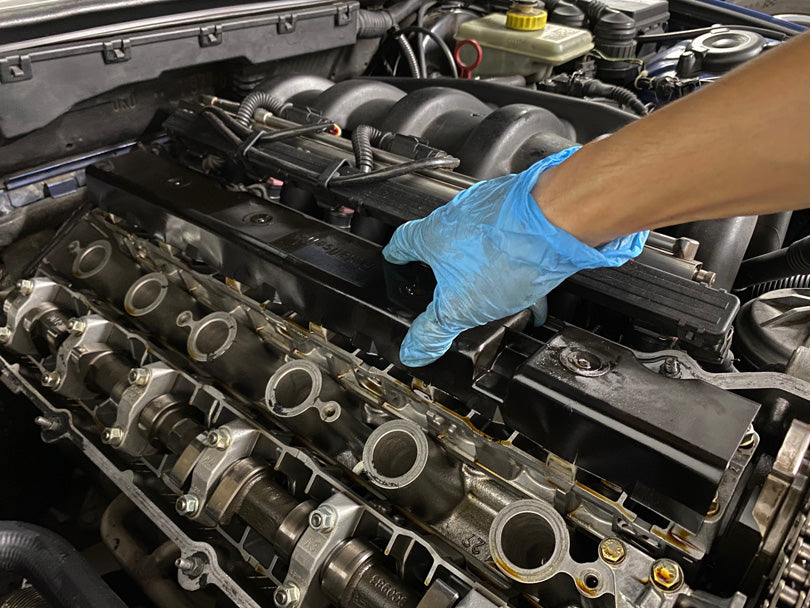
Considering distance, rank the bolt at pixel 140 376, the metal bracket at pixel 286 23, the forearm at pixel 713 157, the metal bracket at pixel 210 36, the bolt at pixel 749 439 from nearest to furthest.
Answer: the forearm at pixel 713 157, the bolt at pixel 749 439, the bolt at pixel 140 376, the metal bracket at pixel 210 36, the metal bracket at pixel 286 23

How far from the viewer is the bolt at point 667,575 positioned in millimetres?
978

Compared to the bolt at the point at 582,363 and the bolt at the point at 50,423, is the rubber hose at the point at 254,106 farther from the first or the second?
the bolt at the point at 582,363

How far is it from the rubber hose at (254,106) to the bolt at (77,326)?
69cm

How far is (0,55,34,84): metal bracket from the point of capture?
1564 millimetres

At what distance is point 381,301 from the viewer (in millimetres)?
1313

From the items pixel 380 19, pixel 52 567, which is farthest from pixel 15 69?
pixel 380 19

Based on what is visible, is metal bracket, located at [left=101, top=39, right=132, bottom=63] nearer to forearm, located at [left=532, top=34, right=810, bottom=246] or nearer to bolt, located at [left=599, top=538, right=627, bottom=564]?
forearm, located at [left=532, top=34, right=810, bottom=246]

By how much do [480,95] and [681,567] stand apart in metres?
1.77

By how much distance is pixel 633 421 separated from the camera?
1002mm

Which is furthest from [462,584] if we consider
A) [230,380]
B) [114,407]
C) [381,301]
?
[114,407]

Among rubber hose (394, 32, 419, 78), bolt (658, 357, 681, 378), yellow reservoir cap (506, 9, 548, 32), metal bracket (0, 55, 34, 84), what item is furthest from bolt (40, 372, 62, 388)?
yellow reservoir cap (506, 9, 548, 32)

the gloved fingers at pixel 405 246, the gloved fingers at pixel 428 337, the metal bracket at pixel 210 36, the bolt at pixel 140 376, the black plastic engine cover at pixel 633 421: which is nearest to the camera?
the black plastic engine cover at pixel 633 421

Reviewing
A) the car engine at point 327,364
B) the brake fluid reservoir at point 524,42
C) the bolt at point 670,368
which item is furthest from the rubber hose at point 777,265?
the brake fluid reservoir at point 524,42

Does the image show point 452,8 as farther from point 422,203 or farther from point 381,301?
point 381,301
